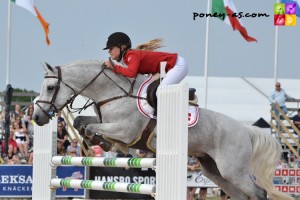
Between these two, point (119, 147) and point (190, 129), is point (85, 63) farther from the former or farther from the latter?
point (190, 129)

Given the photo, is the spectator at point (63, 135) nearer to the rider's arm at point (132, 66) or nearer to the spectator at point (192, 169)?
the spectator at point (192, 169)

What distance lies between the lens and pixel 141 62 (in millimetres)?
8445

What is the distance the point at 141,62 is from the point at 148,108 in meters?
0.46

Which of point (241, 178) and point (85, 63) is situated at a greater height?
point (85, 63)

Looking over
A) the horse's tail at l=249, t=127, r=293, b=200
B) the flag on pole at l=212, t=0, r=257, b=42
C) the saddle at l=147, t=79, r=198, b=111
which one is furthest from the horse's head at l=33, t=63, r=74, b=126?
the flag on pole at l=212, t=0, r=257, b=42

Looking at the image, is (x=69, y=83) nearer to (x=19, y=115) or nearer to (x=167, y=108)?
(x=167, y=108)

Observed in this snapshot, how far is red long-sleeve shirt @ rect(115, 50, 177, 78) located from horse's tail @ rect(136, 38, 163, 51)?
0.34 meters

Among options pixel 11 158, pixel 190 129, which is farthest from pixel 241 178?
pixel 11 158

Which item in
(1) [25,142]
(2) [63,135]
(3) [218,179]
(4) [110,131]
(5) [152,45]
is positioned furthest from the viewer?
(1) [25,142]

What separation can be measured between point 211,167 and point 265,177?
59 cm

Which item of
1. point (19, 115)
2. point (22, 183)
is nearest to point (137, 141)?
point (22, 183)

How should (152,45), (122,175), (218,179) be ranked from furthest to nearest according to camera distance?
(122,175) → (218,179) → (152,45)

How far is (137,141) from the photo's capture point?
855 cm

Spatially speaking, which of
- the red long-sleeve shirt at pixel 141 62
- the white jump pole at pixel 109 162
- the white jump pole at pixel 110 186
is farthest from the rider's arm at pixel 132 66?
the white jump pole at pixel 110 186
